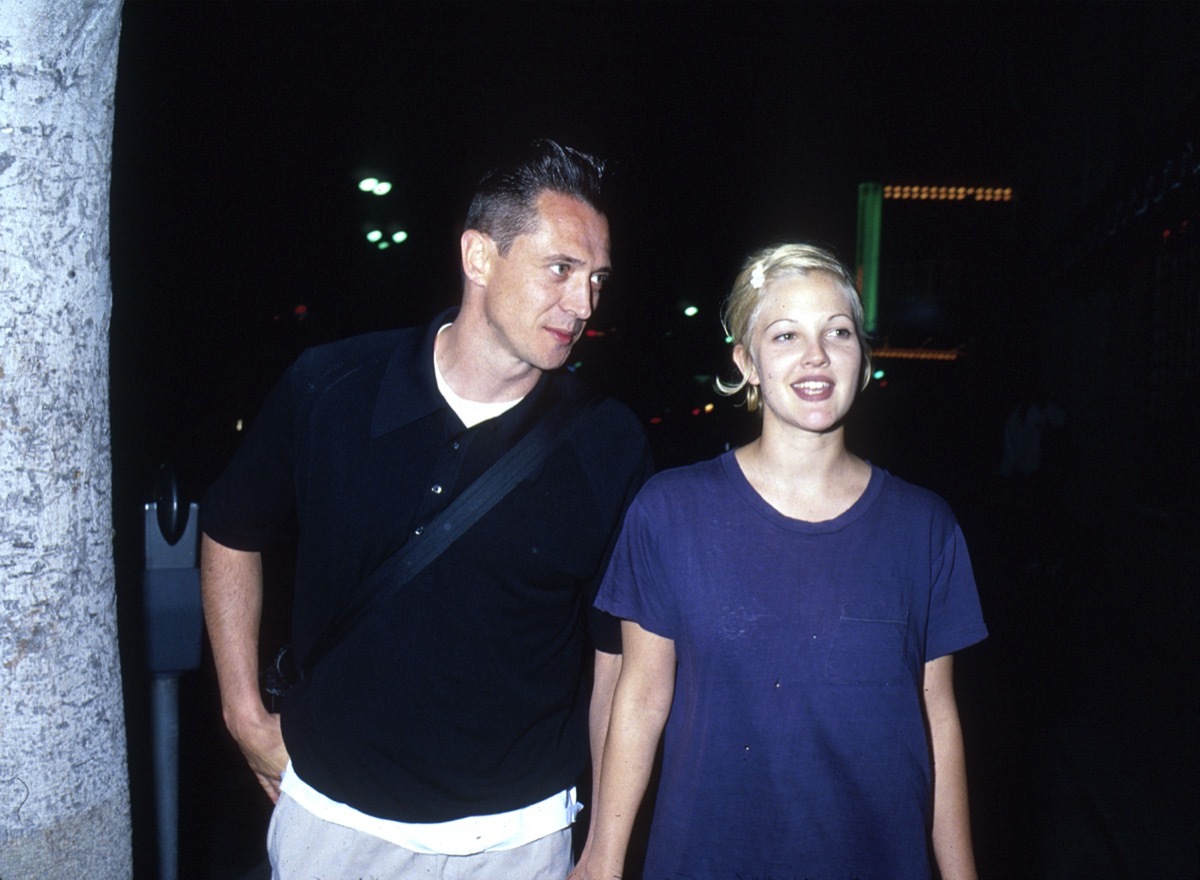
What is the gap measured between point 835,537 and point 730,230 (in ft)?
95.0

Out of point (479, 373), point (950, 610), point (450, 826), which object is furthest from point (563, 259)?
point (450, 826)

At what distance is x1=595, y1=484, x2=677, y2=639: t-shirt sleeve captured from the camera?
2.14 metres

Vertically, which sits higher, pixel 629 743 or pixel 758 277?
pixel 758 277

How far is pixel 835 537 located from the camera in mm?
2104

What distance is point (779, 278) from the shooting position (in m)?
2.25

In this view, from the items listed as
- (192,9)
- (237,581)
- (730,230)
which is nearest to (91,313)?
(237,581)

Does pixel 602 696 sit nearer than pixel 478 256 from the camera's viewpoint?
Yes

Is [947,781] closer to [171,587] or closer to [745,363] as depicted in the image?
[745,363]

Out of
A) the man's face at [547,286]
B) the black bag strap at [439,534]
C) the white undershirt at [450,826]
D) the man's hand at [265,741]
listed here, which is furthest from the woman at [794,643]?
the man's hand at [265,741]

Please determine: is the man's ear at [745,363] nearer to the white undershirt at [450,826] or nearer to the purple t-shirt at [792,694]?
the purple t-shirt at [792,694]

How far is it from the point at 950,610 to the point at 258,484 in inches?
64.7

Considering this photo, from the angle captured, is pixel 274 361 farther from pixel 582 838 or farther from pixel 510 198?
pixel 510 198

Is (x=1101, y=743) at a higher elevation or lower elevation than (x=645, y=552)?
lower

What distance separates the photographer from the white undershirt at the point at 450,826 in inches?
87.3
